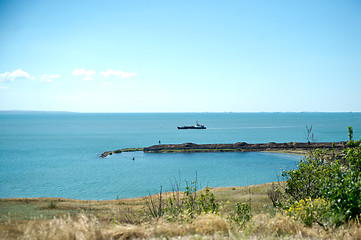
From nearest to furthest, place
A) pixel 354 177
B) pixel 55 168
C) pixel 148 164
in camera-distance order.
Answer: pixel 354 177, pixel 55 168, pixel 148 164

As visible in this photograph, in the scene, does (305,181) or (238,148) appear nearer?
(305,181)

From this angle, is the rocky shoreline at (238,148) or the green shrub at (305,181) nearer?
the green shrub at (305,181)

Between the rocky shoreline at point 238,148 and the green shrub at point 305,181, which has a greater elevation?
the green shrub at point 305,181

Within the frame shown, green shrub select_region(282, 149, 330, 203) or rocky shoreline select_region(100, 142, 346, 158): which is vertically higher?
green shrub select_region(282, 149, 330, 203)

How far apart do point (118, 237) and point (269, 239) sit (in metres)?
3.83

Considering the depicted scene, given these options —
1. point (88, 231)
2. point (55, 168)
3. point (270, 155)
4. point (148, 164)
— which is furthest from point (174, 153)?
point (88, 231)

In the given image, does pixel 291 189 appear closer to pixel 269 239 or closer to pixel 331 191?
pixel 331 191

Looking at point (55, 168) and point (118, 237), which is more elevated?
point (118, 237)

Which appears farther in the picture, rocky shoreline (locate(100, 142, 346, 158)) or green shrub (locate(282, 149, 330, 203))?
rocky shoreline (locate(100, 142, 346, 158))

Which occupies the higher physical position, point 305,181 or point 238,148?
point 305,181

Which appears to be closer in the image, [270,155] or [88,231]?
[88,231]

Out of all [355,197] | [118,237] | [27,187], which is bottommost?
[27,187]

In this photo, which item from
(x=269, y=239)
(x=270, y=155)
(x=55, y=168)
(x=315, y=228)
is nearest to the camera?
(x=269, y=239)

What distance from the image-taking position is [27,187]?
4006cm
